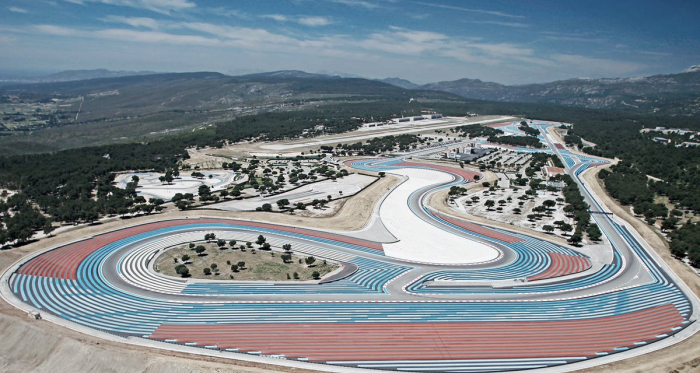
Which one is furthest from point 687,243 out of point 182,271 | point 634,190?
point 182,271

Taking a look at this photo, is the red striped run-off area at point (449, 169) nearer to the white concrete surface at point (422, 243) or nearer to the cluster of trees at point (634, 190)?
the cluster of trees at point (634, 190)

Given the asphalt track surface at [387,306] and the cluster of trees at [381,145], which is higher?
the cluster of trees at [381,145]

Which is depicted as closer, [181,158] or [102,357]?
[102,357]

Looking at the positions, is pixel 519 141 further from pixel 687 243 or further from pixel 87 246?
pixel 87 246

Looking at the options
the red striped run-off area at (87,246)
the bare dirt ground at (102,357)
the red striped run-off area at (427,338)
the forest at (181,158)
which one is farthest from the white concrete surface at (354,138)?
the red striped run-off area at (427,338)

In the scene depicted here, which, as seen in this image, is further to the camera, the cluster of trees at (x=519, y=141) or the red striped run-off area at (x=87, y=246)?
the cluster of trees at (x=519, y=141)

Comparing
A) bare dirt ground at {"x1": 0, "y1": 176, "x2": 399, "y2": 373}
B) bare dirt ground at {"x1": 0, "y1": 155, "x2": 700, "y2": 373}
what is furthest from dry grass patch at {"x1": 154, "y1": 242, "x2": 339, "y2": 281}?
bare dirt ground at {"x1": 0, "y1": 155, "x2": 700, "y2": 373}

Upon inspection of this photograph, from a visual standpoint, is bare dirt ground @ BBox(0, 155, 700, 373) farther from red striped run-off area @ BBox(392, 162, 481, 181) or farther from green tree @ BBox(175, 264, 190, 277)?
red striped run-off area @ BBox(392, 162, 481, 181)
